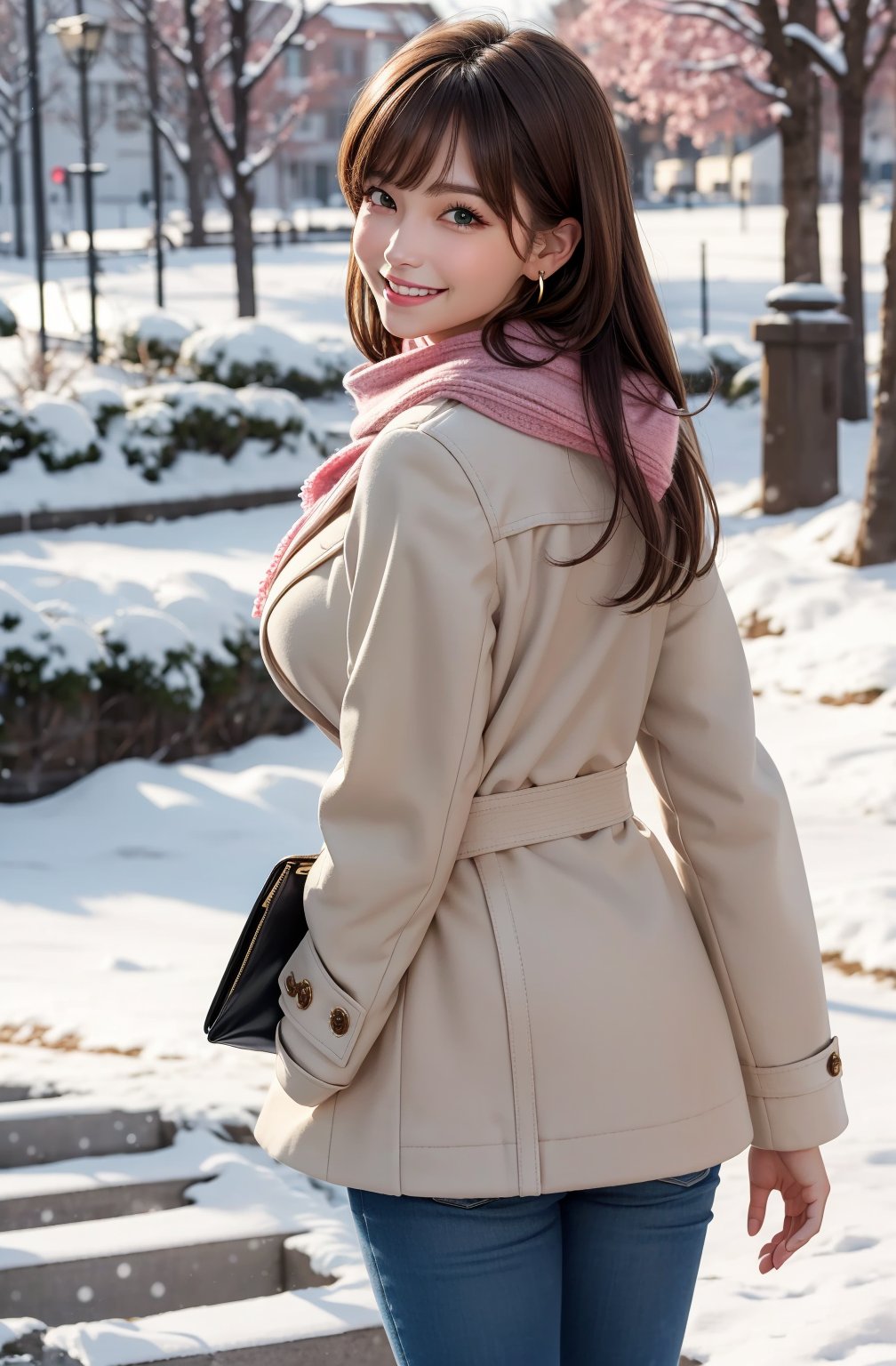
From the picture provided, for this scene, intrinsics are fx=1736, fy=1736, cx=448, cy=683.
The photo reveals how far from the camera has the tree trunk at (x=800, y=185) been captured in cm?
1411

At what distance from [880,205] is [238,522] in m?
42.6

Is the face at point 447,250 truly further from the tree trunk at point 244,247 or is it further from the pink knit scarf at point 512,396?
the tree trunk at point 244,247

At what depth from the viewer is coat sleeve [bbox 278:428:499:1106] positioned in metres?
1.44

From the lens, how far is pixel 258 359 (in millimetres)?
16641

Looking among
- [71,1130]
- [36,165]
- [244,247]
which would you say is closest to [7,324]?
[36,165]

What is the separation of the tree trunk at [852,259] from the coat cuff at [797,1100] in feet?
45.0

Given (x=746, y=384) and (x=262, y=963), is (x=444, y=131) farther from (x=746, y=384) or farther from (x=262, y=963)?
(x=746, y=384)

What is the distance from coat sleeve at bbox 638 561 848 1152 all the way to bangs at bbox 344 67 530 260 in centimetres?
42

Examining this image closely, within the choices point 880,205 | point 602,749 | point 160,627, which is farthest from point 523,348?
point 880,205

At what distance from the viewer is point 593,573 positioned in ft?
5.03

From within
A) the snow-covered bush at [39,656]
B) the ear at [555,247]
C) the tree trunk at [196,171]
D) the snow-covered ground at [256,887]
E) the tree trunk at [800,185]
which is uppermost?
the tree trunk at [196,171]

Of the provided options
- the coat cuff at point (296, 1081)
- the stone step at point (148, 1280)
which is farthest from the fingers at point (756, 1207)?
the stone step at point (148, 1280)

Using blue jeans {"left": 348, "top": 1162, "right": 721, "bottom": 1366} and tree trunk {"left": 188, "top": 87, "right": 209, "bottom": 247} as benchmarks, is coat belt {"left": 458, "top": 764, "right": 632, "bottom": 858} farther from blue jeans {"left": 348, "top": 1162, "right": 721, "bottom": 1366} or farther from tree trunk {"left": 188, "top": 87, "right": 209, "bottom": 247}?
tree trunk {"left": 188, "top": 87, "right": 209, "bottom": 247}

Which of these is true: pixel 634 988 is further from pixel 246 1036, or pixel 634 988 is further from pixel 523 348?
pixel 523 348
